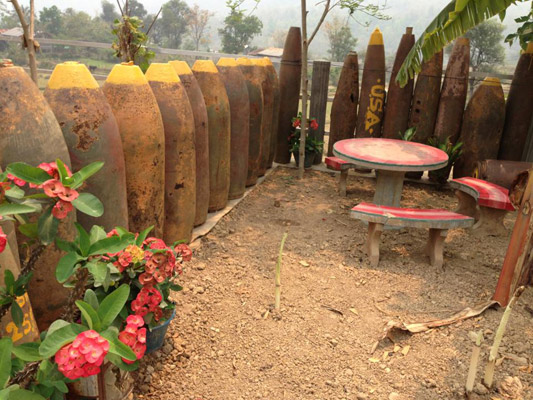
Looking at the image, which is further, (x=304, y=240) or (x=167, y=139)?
(x=304, y=240)

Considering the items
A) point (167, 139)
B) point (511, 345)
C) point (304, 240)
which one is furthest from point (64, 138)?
point (511, 345)

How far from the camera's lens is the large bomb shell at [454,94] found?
5.20 metres

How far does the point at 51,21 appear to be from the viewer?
36.1 metres

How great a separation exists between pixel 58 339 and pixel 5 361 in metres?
0.16

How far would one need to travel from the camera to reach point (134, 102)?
268cm

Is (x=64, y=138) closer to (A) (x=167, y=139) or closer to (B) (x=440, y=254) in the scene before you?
(A) (x=167, y=139)

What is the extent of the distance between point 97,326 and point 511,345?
2.19 metres

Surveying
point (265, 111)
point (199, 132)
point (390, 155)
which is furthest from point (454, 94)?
point (199, 132)

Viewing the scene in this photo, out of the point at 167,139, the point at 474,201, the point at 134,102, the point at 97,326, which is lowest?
the point at 474,201

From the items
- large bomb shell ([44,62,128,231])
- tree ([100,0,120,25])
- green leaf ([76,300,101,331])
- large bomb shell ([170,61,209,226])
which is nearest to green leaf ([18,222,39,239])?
green leaf ([76,300,101,331])

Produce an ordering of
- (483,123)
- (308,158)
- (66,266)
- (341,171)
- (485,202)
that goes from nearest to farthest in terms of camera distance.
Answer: (66,266) → (485,202) → (341,171) → (483,123) → (308,158)

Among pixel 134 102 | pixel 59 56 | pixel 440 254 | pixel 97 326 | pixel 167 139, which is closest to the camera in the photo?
pixel 97 326

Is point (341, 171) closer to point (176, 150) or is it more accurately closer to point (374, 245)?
point (374, 245)

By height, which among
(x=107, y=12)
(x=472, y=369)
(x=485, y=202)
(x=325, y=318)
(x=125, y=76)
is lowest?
(x=325, y=318)
